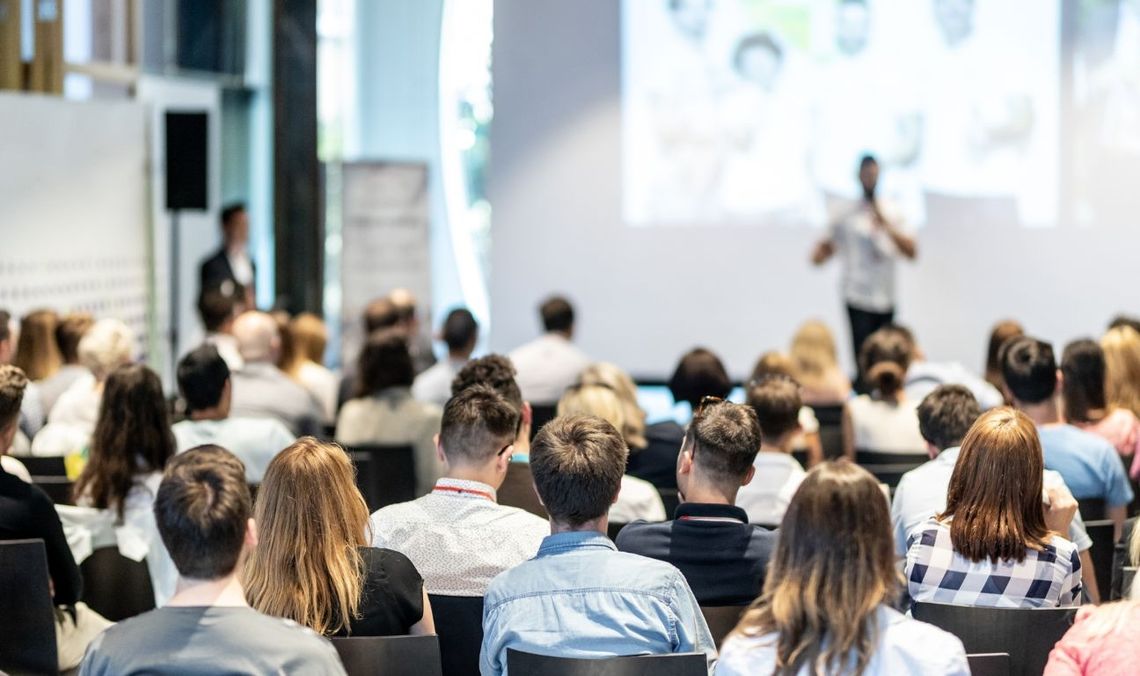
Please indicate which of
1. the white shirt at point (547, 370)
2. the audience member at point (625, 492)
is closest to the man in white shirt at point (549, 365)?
the white shirt at point (547, 370)

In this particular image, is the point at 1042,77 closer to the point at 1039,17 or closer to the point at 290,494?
the point at 1039,17

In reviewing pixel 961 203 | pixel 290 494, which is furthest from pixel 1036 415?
pixel 961 203

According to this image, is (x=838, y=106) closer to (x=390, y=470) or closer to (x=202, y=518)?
(x=390, y=470)

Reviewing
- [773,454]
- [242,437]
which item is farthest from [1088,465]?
[242,437]

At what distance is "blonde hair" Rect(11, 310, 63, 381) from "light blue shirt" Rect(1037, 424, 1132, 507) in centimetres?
384

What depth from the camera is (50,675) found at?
3.27 m

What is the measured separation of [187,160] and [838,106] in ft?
13.9

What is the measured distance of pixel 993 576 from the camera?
9.61 feet

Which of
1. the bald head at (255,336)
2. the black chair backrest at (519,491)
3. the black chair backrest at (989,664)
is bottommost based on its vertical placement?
the black chair backrest at (989,664)

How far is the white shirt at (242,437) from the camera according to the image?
4.38 meters

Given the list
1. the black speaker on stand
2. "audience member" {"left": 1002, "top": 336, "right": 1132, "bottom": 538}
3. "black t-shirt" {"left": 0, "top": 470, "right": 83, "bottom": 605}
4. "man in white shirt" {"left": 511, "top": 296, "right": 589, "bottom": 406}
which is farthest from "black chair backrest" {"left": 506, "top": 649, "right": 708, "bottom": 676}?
the black speaker on stand

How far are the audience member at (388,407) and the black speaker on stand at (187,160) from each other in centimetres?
349

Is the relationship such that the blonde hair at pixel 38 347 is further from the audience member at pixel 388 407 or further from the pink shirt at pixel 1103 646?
the pink shirt at pixel 1103 646

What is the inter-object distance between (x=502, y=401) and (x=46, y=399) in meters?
2.82
